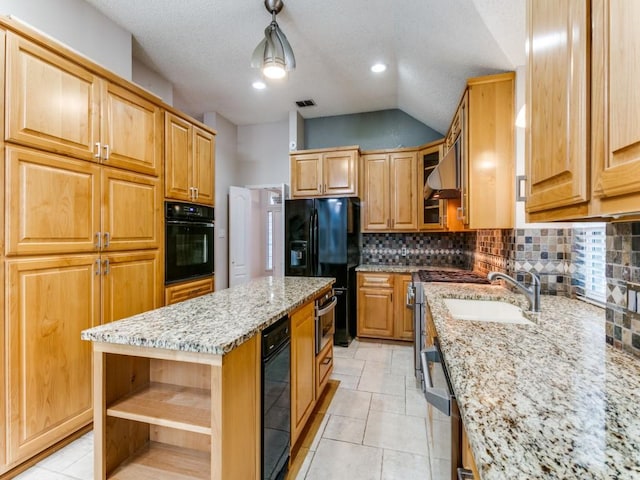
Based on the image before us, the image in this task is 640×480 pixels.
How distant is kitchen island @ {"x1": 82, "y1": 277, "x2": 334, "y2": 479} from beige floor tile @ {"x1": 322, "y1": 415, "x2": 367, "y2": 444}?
862 mm

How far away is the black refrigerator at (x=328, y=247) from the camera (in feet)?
12.0

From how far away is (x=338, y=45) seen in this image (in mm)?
2855

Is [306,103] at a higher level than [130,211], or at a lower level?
higher

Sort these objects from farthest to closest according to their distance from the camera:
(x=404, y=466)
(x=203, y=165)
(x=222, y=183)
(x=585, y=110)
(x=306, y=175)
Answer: (x=222, y=183), (x=306, y=175), (x=203, y=165), (x=404, y=466), (x=585, y=110)

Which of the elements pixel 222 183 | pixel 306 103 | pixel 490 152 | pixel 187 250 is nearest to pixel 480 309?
pixel 490 152

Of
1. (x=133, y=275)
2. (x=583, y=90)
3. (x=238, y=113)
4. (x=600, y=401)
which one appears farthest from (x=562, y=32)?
(x=238, y=113)

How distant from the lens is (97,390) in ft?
3.86

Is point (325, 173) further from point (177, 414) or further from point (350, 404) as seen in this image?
point (177, 414)

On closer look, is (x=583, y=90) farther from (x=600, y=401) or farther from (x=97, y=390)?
(x=97, y=390)

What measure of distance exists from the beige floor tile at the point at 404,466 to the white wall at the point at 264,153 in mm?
3809

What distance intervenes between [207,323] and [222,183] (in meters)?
3.55

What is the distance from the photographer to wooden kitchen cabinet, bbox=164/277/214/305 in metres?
2.61

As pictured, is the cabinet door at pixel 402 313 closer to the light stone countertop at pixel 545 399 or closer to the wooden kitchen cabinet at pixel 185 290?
the wooden kitchen cabinet at pixel 185 290

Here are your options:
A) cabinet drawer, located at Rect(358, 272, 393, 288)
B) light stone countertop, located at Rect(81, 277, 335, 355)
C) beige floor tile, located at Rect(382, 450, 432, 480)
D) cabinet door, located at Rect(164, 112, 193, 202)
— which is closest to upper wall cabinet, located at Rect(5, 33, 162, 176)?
cabinet door, located at Rect(164, 112, 193, 202)
